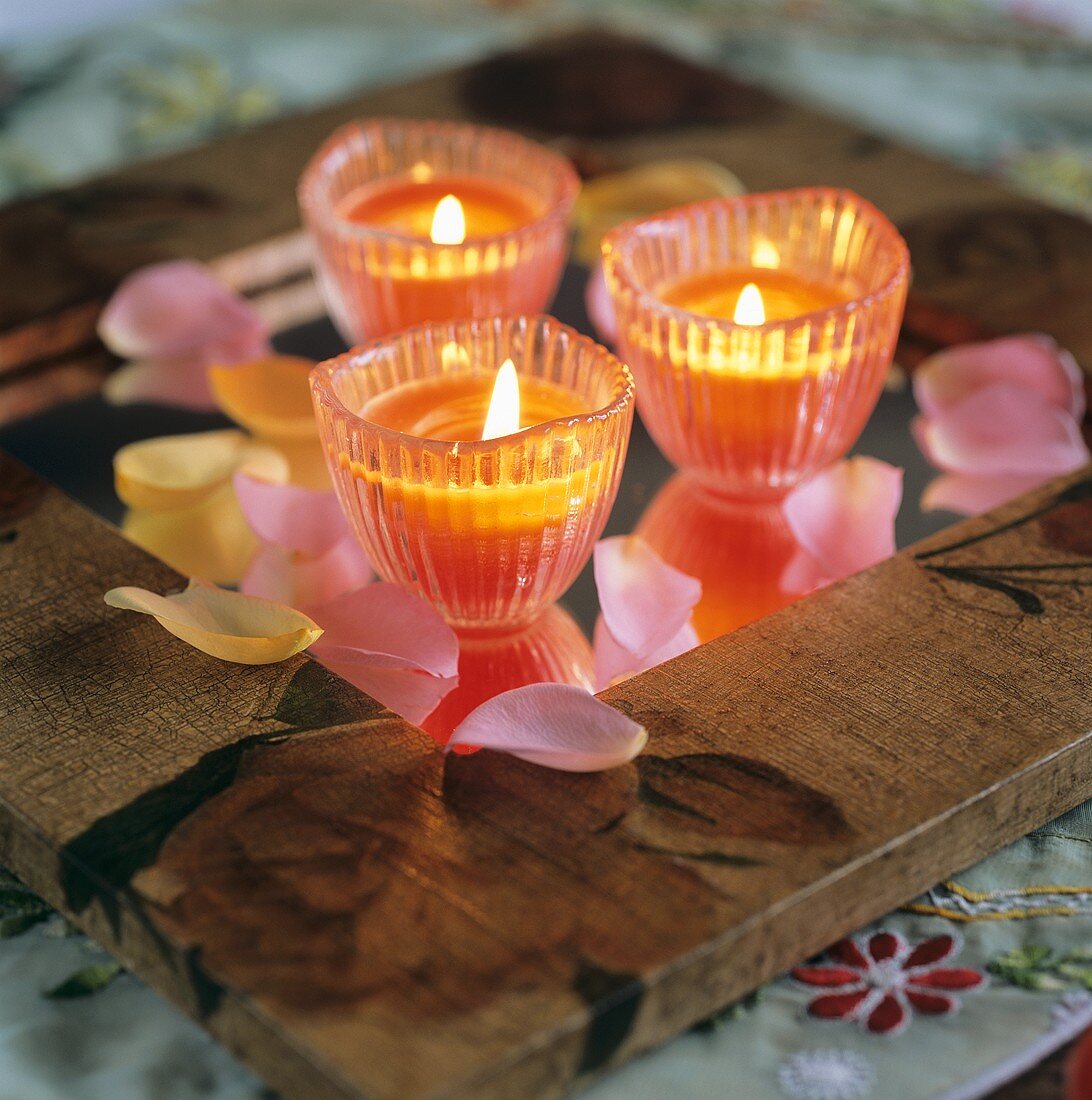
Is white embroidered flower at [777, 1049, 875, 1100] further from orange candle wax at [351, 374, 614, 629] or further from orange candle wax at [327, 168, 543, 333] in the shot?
orange candle wax at [327, 168, 543, 333]

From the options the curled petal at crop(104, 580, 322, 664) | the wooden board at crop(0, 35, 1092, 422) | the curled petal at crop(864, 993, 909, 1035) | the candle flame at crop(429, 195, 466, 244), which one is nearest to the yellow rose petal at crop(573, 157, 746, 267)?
the wooden board at crop(0, 35, 1092, 422)

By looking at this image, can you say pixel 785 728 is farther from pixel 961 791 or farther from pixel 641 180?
pixel 641 180

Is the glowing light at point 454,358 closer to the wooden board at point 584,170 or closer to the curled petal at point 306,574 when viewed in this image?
the curled petal at point 306,574

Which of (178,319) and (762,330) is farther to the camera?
(178,319)

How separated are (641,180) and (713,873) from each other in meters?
0.54

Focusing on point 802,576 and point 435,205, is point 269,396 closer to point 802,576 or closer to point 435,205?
point 435,205

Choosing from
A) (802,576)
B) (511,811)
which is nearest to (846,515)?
(802,576)

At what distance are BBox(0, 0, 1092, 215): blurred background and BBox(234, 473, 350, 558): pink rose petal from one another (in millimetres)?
451

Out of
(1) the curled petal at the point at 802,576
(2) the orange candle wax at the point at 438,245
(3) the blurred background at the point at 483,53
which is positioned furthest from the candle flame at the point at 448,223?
(3) the blurred background at the point at 483,53

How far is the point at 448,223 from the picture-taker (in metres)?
0.73

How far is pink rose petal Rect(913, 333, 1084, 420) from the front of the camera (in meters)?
0.73

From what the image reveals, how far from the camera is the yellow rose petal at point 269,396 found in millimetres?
726

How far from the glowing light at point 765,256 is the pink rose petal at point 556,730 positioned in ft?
0.92

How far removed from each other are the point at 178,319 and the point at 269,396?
0.08m
